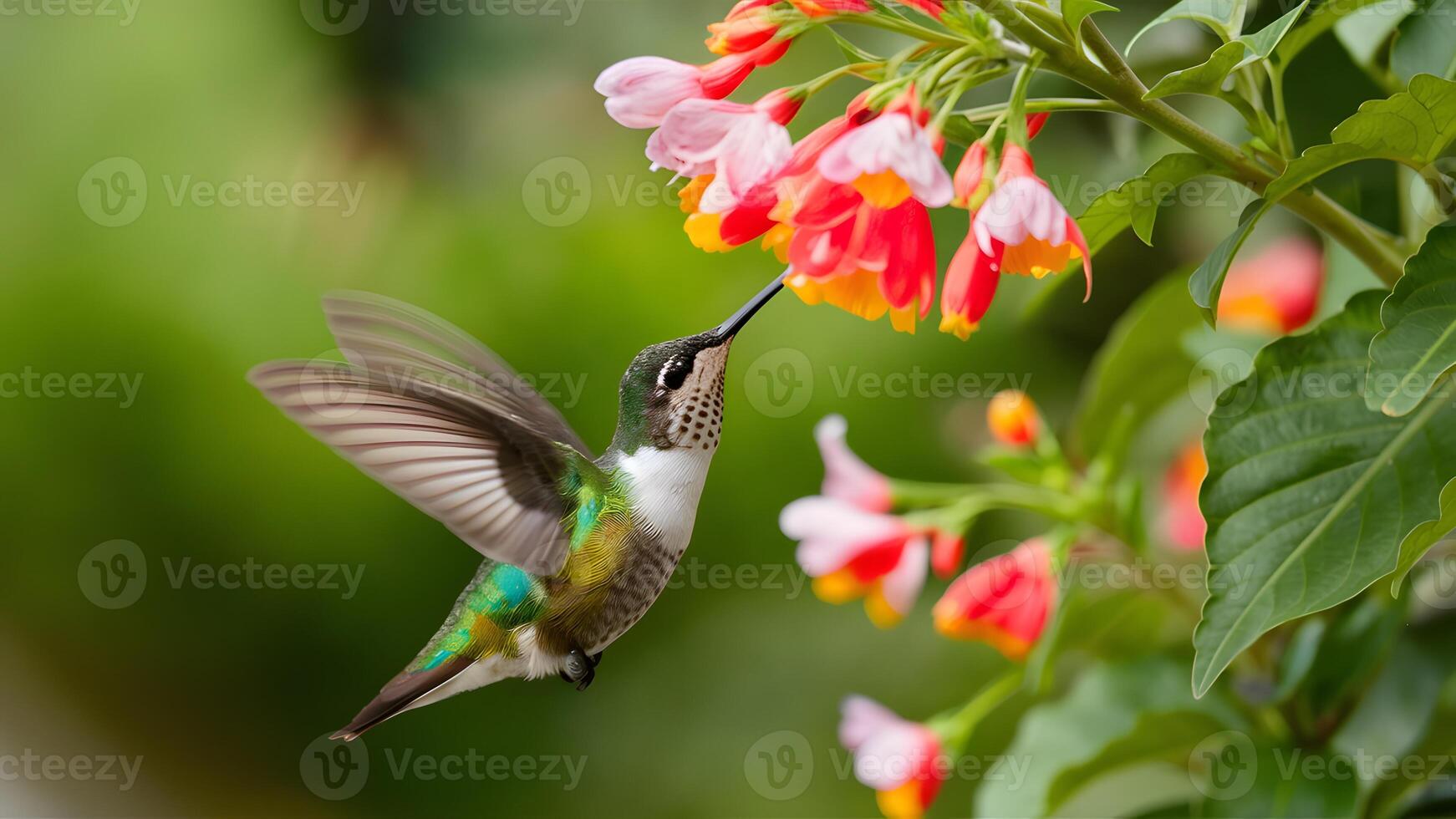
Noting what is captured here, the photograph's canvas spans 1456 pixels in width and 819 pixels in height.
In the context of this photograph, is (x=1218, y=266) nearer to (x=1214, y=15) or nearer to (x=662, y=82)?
(x=1214, y=15)

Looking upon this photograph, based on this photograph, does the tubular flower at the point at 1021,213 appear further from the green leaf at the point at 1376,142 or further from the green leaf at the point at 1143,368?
the green leaf at the point at 1143,368

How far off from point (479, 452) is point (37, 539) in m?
3.11

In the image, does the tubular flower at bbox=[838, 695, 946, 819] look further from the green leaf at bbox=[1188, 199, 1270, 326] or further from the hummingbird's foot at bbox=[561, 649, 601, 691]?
the green leaf at bbox=[1188, 199, 1270, 326]

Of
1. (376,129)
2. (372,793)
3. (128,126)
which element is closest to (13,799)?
(372,793)

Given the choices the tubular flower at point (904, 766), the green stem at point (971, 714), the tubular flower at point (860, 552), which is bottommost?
the tubular flower at point (904, 766)

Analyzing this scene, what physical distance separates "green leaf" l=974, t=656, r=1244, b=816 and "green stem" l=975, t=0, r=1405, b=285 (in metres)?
0.65

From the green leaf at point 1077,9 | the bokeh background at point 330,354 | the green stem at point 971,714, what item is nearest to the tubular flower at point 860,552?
the green stem at point 971,714

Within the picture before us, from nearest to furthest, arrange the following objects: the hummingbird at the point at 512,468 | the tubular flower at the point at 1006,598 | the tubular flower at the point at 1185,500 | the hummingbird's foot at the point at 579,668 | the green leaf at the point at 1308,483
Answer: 1. the green leaf at the point at 1308,483
2. the hummingbird at the point at 512,468
3. the hummingbird's foot at the point at 579,668
4. the tubular flower at the point at 1006,598
5. the tubular flower at the point at 1185,500

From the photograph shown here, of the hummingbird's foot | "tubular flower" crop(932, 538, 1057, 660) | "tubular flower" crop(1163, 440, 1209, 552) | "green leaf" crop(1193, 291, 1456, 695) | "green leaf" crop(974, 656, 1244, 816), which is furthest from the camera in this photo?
"tubular flower" crop(1163, 440, 1209, 552)

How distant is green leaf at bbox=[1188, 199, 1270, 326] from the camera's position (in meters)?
0.83

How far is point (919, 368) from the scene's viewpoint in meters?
2.89

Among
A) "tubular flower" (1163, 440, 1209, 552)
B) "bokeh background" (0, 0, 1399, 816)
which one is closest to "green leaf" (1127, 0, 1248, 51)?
"tubular flower" (1163, 440, 1209, 552)

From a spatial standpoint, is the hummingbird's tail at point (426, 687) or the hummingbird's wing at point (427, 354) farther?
the hummingbird's tail at point (426, 687)

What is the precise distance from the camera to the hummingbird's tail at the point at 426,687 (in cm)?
116
